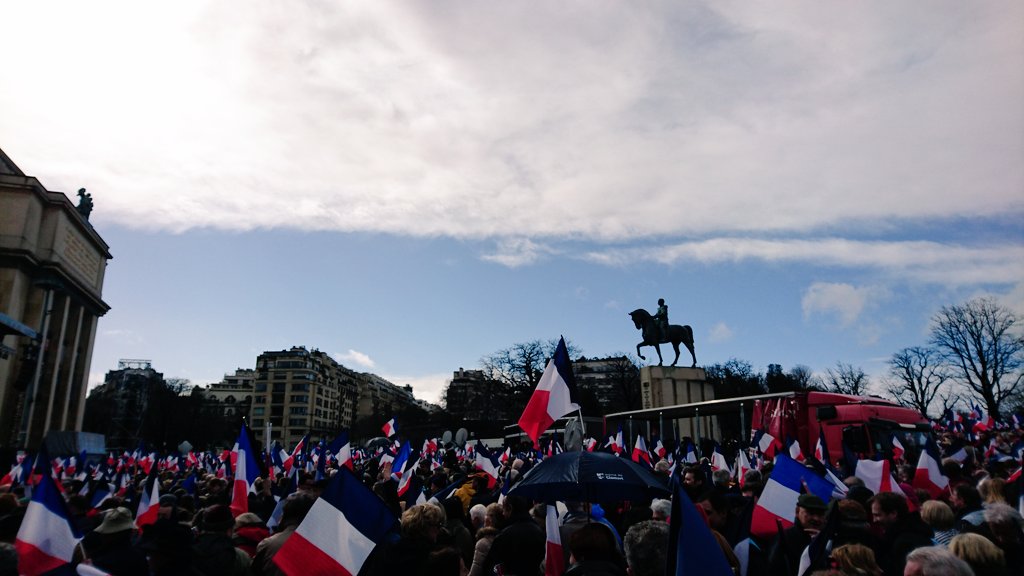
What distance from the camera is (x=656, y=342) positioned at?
32.3 metres

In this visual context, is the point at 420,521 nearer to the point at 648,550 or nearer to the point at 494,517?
the point at 494,517

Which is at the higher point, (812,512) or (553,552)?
(812,512)

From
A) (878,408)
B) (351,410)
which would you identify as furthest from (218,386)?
(878,408)

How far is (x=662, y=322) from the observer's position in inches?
1282

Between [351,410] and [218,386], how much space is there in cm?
3206

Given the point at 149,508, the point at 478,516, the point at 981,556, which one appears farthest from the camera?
the point at 149,508

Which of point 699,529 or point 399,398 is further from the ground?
point 399,398

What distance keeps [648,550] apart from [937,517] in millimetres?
3089

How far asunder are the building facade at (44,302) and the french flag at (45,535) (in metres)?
47.0

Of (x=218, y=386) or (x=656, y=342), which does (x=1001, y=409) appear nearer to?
(x=656, y=342)

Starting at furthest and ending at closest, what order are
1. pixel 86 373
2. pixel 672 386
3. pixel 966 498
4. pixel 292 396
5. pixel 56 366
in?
pixel 292 396, pixel 86 373, pixel 56 366, pixel 672 386, pixel 966 498

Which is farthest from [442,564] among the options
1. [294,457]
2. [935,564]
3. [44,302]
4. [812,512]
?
[44,302]

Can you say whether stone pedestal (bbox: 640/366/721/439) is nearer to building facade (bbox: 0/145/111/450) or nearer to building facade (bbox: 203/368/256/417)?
building facade (bbox: 0/145/111/450)

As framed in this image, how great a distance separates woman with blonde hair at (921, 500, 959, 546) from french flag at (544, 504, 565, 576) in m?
2.89
